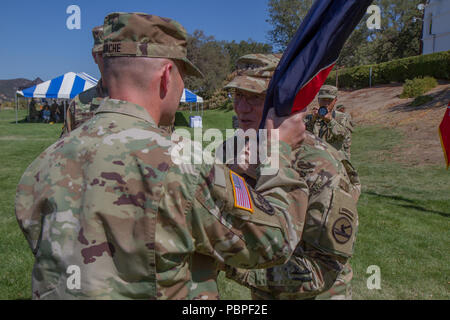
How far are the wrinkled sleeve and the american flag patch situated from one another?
1 centimetres

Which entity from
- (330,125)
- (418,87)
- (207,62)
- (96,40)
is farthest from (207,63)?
(96,40)

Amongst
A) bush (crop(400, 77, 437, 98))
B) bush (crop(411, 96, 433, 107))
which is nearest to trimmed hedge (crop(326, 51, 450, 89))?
bush (crop(400, 77, 437, 98))

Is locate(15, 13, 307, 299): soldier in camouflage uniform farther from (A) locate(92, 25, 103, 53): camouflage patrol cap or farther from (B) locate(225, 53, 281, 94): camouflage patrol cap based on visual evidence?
(A) locate(92, 25, 103, 53): camouflage patrol cap

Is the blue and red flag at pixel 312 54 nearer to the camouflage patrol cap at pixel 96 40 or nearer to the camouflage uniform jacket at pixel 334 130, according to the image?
the camouflage patrol cap at pixel 96 40

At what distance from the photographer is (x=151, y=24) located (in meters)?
1.53

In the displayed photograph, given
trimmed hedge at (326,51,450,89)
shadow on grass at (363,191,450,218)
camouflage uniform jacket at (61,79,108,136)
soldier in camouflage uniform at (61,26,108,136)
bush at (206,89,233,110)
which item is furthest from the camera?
bush at (206,89,233,110)

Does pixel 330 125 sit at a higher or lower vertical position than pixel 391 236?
higher

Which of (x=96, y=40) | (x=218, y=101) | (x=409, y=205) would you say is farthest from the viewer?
(x=218, y=101)

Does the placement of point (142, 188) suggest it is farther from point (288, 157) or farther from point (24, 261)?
point (24, 261)

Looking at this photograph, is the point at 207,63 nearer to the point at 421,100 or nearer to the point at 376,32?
the point at 376,32

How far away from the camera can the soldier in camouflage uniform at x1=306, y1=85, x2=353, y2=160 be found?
7586mm

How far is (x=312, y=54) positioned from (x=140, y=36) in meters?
0.89

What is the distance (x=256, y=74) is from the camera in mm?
2652

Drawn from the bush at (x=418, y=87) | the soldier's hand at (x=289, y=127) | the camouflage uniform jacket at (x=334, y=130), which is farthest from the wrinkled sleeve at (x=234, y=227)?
the bush at (x=418, y=87)
